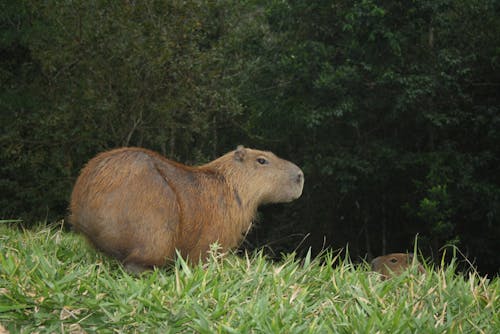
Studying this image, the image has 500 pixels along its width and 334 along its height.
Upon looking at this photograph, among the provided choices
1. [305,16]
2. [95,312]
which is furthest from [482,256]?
[95,312]

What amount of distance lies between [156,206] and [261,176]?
3.42 feet

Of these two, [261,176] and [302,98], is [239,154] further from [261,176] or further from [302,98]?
[302,98]

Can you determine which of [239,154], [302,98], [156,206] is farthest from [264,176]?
[302,98]

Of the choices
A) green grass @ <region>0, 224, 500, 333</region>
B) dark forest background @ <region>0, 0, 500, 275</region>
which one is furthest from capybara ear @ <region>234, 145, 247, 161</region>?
dark forest background @ <region>0, 0, 500, 275</region>

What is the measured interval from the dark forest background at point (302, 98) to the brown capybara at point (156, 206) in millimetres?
5742

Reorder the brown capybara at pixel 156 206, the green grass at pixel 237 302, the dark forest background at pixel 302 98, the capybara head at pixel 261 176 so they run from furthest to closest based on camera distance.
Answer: the dark forest background at pixel 302 98, the capybara head at pixel 261 176, the brown capybara at pixel 156 206, the green grass at pixel 237 302

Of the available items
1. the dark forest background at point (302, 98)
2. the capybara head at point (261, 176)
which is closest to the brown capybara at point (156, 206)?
the capybara head at point (261, 176)

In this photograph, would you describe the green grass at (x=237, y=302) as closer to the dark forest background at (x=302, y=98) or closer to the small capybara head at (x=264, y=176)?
the small capybara head at (x=264, y=176)

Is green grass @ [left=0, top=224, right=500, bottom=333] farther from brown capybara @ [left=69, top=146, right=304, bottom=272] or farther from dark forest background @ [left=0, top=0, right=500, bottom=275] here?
dark forest background @ [left=0, top=0, right=500, bottom=275]

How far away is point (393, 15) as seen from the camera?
1305 cm

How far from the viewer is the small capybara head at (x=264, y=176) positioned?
186 inches

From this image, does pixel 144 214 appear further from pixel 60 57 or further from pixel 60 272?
pixel 60 57

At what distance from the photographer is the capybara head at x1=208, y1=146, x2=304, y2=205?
4723 millimetres

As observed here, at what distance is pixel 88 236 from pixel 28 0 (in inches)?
313
